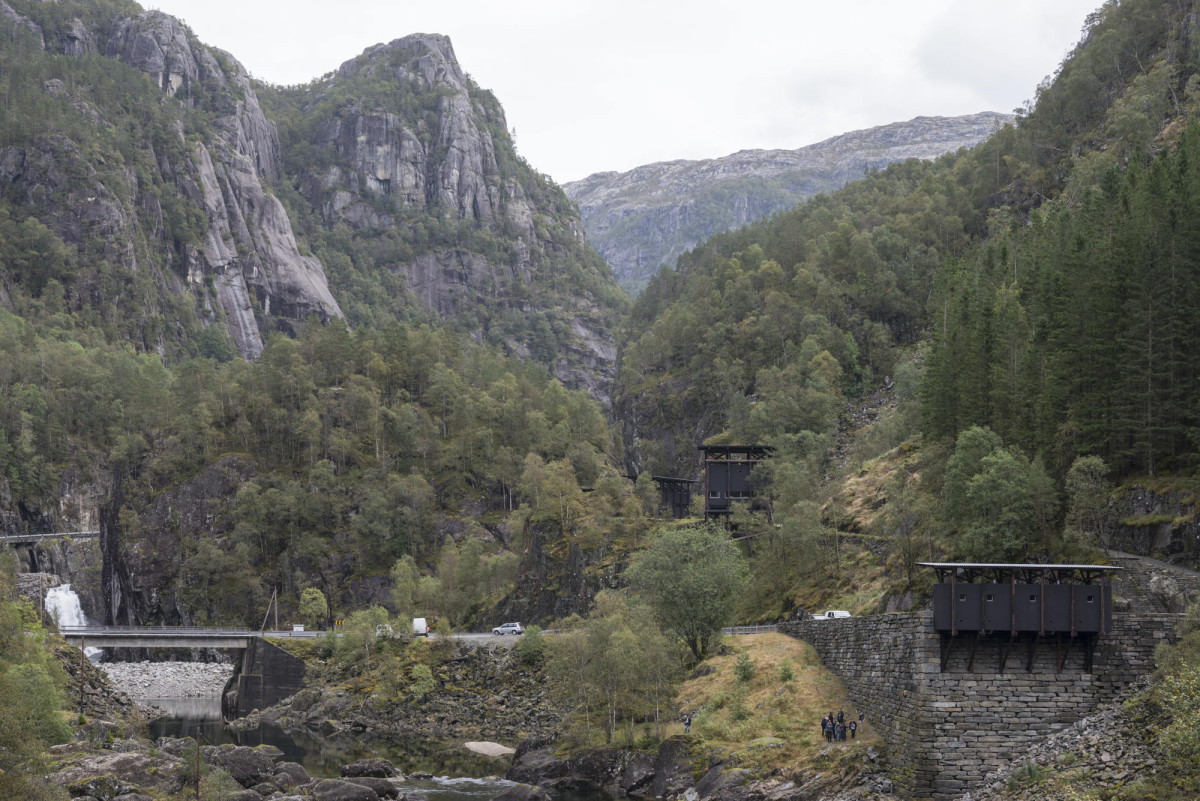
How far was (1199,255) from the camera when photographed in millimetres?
56656

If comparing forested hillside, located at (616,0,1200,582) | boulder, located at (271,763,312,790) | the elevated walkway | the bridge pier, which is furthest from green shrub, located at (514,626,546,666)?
the elevated walkway

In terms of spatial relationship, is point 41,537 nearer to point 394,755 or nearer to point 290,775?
point 394,755

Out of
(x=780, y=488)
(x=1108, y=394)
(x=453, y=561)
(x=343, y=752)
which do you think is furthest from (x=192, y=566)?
(x=1108, y=394)

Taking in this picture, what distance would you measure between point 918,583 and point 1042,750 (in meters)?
18.3

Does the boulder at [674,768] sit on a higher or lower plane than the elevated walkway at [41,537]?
higher

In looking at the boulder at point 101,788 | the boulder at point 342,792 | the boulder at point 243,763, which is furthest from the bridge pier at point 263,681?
the boulder at point 101,788

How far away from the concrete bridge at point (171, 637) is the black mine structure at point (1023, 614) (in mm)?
82008

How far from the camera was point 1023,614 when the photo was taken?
44.7 m

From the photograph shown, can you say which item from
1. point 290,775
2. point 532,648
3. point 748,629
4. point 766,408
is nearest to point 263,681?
point 532,648

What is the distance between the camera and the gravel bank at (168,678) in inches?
4909

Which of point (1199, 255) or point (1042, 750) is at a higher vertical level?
point (1199, 255)

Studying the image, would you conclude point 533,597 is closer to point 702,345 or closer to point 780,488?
point 780,488

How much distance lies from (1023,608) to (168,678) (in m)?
110

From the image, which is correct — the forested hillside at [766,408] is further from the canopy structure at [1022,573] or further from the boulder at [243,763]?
the boulder at [243,763]
